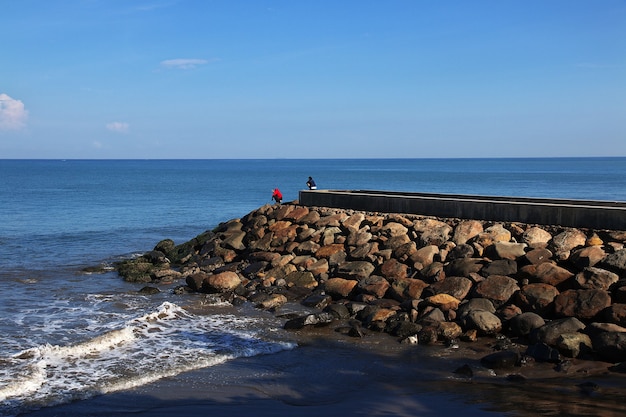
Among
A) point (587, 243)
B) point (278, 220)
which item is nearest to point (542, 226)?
point (587, 243)

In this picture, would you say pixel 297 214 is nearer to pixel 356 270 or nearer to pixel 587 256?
pixel 356 270

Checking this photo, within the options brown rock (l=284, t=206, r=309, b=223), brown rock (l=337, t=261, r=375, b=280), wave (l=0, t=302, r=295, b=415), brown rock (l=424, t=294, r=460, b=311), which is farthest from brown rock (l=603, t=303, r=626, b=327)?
brown rock (l=284, t=206, r=309, b=223)

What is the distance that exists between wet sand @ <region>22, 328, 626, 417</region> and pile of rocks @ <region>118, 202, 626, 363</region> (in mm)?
964

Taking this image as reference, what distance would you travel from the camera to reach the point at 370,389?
12.0m

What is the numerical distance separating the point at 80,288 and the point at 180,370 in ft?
34.6

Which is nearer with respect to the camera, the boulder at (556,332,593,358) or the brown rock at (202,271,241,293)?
the boulder at (556,332,593,358)

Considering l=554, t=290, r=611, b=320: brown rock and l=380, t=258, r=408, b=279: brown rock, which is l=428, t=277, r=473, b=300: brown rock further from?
l=554, t=290, r=611, b=320: brown rock

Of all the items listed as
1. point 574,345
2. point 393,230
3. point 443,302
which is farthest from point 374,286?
point 574,345

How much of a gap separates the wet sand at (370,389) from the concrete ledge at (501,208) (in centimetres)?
606

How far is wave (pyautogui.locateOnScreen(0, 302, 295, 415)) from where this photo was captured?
12.0 meters

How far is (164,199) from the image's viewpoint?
229 feet

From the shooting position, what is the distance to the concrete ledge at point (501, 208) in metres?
17.9

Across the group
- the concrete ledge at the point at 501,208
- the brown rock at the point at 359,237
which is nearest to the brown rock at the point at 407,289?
the brown rock at the point at 359,237

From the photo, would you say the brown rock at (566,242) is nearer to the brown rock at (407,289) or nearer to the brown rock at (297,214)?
the brown rock at (407,289)
